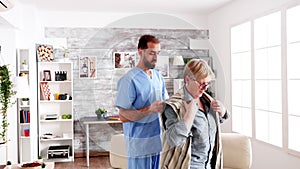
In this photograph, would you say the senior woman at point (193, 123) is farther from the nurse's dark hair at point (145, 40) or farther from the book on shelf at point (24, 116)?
the book on shelf at point (24, 116)

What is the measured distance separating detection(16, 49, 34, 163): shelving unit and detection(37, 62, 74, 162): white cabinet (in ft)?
0.91

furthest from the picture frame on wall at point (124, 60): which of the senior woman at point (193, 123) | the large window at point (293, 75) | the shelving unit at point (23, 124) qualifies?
the shelving unit at point (23, 124)

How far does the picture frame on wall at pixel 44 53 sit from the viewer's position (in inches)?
230

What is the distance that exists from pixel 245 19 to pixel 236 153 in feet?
8.31

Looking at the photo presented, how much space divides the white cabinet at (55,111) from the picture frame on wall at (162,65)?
491 centimetres

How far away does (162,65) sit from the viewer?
113 centimetres

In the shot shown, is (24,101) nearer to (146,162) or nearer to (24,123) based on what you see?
(24,123)

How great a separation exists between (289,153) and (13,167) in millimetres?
2999

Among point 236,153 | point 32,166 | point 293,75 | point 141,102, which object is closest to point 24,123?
point 32,166

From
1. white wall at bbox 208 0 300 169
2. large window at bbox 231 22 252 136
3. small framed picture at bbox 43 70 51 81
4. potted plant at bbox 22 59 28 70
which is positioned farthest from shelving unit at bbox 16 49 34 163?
large window at bbox 231 22 252 136

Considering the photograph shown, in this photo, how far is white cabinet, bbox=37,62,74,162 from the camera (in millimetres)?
5941

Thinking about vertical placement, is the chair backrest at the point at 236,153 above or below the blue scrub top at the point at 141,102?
below

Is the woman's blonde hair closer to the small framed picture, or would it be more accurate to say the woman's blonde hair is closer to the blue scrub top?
the blue scrub top

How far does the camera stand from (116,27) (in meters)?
1.09
